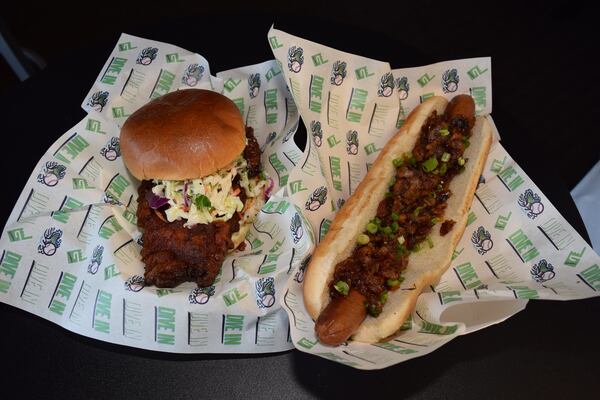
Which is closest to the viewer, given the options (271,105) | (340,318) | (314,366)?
(340,318)

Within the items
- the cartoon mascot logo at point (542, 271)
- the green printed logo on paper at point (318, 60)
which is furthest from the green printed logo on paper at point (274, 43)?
the cartoon mascot logo at point (542, 271)

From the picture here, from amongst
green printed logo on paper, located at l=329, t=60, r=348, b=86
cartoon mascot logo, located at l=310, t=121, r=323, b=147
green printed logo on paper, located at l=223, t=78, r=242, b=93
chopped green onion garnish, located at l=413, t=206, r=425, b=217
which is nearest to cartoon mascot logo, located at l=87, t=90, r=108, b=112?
green printed logo on paper, located at l=223, t=78, r=242, b=93

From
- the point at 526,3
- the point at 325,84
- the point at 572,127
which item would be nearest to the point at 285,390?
the point at 325,84

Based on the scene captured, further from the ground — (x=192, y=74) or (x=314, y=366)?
(x=192, y=74)

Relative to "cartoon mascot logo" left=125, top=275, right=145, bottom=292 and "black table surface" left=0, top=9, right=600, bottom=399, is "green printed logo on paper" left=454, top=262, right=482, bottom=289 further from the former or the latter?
"cartoon mascot logo" left=125, top=275, right=145, bottom=292

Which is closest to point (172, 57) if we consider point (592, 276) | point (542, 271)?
point (542, 271)

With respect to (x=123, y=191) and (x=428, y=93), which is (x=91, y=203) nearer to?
(x=123, y=191)

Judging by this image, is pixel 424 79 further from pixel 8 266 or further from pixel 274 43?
pixel 8 266
